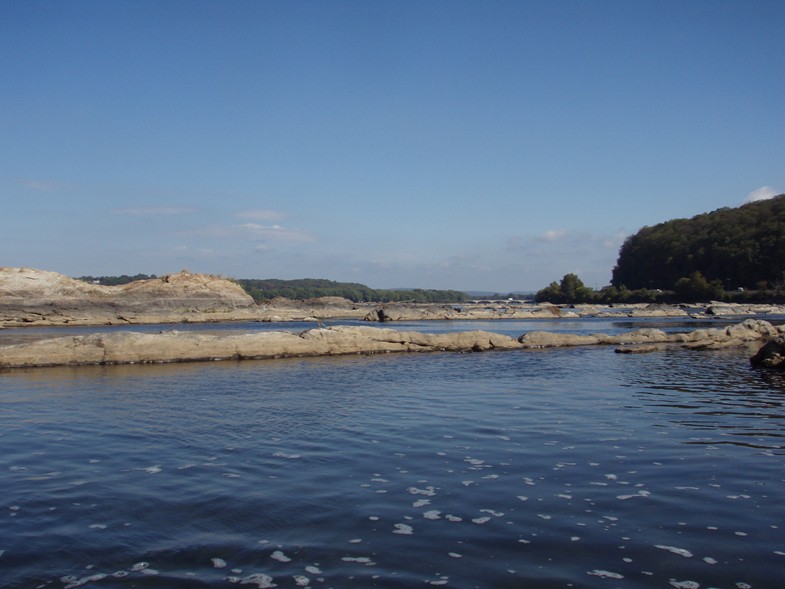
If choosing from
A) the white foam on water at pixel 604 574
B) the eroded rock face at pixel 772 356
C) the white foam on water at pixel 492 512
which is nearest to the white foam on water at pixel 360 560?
the white foam on water at pixel 492 512

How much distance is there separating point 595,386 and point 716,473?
1008cm

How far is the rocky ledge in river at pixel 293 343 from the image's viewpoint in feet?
77.5

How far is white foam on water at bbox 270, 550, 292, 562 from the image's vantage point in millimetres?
6102

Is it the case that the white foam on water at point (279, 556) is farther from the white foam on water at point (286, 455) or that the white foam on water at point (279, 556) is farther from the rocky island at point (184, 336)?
the rocky island at point (184, 336)

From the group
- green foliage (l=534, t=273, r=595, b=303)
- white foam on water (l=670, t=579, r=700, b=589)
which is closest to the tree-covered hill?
green foliage (l=534, t=273, r=595, b=303)

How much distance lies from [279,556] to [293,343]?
21852 millimetres

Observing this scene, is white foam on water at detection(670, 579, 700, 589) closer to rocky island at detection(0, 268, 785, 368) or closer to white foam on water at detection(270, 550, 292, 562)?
white foam on water at detection(270, 550, 292, 562)

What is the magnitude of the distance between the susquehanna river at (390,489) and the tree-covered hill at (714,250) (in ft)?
388

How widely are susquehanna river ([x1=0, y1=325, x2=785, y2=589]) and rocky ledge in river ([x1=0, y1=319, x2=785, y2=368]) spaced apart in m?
6.87

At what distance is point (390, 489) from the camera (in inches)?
330

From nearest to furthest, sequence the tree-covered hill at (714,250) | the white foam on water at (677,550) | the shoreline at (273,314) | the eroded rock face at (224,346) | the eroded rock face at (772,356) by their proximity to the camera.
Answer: the white foam on water at (677,550)
the eroded rock face at (772,356)
the eroded rock face at (224,346)
the shoreline at (273,314)
the tree-covered hill at (714,250)

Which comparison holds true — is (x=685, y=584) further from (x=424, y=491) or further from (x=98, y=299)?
(x=98, y=299)

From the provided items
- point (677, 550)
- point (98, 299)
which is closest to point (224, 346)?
point (677, 550)

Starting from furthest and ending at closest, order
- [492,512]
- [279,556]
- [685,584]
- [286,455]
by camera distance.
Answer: [286,455] < [492,512] < [279,556] < [685,584]
